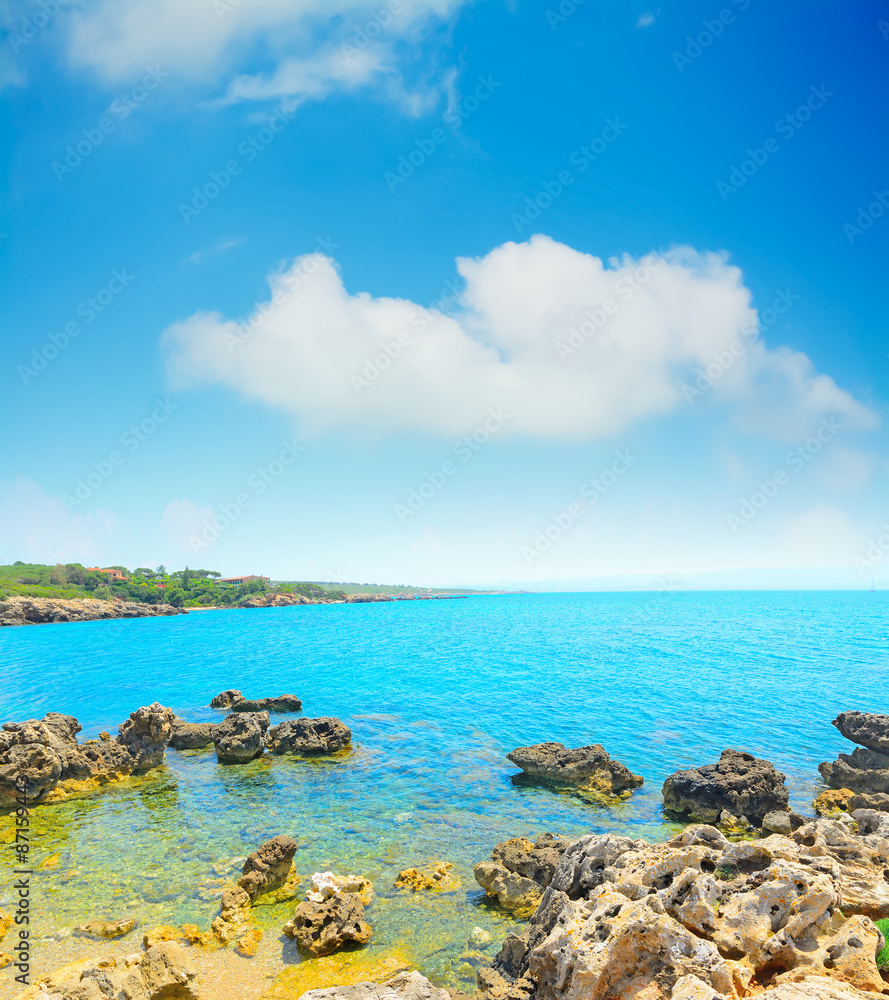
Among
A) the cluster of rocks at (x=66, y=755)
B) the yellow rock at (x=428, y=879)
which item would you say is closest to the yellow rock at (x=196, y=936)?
the yellow rock at (x=428, y=879)

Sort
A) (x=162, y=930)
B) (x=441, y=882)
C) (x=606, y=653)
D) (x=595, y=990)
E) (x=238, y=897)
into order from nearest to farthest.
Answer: (x=595, y=990) → (x=162, y=930) → (x=238, y=897) → (x=441, y=882) → (x=606, y=653)

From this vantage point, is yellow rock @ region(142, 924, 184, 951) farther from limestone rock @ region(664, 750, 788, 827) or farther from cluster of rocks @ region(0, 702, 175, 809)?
limestone rock @ region(664, 750, 788, 827)

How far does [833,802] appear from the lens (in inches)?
888

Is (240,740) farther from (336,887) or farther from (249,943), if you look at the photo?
(249,943)

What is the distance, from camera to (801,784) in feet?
83.0

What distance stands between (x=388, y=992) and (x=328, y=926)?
5279 mm

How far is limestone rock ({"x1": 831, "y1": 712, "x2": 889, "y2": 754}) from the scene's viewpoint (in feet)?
83.6

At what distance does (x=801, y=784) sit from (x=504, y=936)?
19615mm

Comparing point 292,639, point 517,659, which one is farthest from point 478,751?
point 292,639

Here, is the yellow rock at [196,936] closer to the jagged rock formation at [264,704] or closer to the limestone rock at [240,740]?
the limestone rock at [240,740]

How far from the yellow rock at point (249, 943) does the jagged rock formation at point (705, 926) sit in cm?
586

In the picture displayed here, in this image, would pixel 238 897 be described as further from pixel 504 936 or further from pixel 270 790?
pixel 270 790

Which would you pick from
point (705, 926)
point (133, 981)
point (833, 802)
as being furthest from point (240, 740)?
point (833, 802)

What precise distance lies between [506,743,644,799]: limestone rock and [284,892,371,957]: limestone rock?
1361 cm
